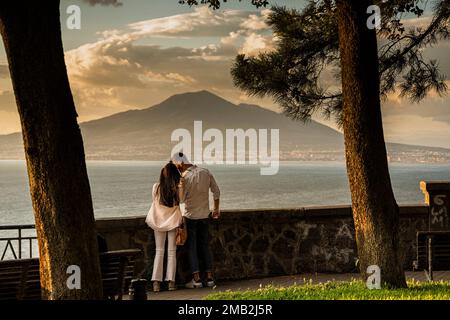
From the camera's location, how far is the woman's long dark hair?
471 inches

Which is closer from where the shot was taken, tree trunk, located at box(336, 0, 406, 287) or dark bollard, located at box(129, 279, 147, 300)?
dark bollard, located at box(129, 279, 147, 300)

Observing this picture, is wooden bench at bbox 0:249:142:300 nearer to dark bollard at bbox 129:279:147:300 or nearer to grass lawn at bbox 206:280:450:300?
dark bollard at bbox 129:279:147:300

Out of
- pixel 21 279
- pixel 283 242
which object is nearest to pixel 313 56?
pixel 283 242

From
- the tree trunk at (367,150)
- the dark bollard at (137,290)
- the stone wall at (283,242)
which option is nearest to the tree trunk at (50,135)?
the dark bollard at (137,290)

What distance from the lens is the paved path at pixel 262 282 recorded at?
1181cm

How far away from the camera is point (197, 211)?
484 inches

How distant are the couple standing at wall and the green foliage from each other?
10.3ft

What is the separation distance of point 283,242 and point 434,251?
9.22ft

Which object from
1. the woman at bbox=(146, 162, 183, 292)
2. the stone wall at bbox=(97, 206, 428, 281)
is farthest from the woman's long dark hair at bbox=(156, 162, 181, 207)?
the stone wall at bbox=(97, 206, 428, 281)

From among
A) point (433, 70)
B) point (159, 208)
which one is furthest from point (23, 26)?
point (433, 70)

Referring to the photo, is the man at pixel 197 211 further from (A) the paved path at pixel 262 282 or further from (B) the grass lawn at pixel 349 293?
(B) the grass lawn at pixel 349 293

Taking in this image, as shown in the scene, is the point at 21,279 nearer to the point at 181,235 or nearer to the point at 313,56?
the point at 181,235

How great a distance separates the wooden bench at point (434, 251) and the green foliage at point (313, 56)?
3874 millimetres
